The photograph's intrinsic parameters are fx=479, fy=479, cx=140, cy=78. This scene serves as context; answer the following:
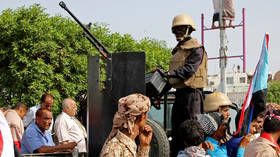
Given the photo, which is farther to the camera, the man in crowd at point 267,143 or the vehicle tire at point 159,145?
the vehicle tire at point 159,145

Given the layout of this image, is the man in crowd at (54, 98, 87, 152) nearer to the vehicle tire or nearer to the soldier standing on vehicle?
the vehicle tire

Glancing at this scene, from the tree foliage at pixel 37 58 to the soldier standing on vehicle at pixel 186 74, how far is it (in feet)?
41.0

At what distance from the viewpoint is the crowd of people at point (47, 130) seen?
5.49 m

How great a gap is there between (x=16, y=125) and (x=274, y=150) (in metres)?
4.68

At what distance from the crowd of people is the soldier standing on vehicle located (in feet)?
4.24

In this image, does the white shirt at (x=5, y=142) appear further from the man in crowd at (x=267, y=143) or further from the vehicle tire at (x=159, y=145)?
the vehicle tire at (x=159, y=145)

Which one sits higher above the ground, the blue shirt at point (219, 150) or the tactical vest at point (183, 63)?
the tactical vest at point (183, 63)

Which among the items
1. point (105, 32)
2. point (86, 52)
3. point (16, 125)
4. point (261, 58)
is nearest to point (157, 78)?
point (261, 58)

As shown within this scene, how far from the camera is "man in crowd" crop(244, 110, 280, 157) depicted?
13.5 ft

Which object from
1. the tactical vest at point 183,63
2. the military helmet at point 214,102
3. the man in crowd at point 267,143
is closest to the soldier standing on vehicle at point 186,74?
the tactical vest at point 183,63

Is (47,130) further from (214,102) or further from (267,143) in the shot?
(267,143)

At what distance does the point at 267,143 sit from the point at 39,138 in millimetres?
2706

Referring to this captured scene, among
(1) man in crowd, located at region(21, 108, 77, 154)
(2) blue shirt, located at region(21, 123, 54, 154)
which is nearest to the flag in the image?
(1) man in crowd, located at region(21, 108, 77, 154)

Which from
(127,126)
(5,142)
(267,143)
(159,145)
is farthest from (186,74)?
(5,142)
